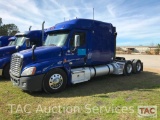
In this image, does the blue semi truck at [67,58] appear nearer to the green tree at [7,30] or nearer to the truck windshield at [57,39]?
the truck windshield at [57,39]

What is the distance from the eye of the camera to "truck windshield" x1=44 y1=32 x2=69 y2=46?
8159mm

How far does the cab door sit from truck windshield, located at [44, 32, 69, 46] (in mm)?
313

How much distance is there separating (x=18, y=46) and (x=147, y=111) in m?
8.53

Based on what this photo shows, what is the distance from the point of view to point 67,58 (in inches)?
320

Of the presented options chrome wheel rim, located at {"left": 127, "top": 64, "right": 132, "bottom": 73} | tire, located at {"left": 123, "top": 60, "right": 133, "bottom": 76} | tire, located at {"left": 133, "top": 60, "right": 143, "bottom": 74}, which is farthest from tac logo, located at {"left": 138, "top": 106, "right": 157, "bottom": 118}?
tire, located at {"left": 133, "top": 60, "right": 143, "bottom": 74}

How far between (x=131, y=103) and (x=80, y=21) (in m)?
4.42

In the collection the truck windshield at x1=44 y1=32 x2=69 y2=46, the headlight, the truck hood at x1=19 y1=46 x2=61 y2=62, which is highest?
the truck windshield at x1=44 y1=32 x2=69 y2=46

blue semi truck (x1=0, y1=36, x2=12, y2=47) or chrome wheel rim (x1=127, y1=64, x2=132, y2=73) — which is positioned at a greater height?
blue semi truck (x1=0, y1=36, x2=12, y2=47)

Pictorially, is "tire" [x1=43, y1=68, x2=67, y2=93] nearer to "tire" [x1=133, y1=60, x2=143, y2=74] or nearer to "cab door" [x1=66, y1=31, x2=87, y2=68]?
"cab door" [x1=66, y1=31, x2=87, y2=68]

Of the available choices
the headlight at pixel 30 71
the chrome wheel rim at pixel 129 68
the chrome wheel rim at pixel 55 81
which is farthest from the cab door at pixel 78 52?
the chrome wheel rim at pixel 129 68

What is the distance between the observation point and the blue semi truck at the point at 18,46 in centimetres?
1058

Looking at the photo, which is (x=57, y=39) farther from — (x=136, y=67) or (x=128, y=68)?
(x=136, y=67)

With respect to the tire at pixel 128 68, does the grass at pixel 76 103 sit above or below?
below

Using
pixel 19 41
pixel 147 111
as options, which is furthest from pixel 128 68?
pixel 19 41
